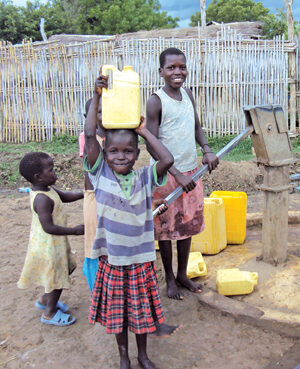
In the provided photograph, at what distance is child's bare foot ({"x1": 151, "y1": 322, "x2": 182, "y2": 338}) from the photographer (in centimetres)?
227

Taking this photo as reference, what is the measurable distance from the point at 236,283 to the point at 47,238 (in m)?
1.30

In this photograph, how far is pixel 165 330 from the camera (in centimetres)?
231

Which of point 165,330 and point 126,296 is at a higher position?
point 126,296

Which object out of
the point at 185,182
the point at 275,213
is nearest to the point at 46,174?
the point at 185,182

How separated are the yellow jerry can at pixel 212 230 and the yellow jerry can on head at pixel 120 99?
1.65 meters

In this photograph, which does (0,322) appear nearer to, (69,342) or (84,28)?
(69,342)

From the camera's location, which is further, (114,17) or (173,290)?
(114,17)

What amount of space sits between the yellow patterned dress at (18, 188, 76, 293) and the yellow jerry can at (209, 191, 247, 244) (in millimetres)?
1546

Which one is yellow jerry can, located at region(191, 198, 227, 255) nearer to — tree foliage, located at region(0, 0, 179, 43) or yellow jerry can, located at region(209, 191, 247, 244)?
yellow jerry can, located at region(209, 191, 247, 244)

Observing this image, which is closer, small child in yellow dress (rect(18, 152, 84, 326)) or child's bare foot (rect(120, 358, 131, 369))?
child's bare foot (rect(120, 358, 131, 369))

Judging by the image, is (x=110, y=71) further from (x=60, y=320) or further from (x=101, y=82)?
(x=60, y=320)

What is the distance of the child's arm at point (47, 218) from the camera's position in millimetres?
2385

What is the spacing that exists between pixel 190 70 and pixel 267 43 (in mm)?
1655

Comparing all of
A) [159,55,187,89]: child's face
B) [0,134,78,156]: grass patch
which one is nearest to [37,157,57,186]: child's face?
[159,55,187,89]: child's face
